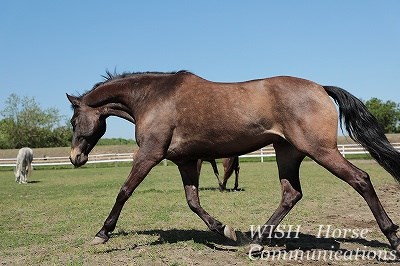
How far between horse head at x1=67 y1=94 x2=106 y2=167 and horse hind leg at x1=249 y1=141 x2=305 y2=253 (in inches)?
117

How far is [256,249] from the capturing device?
5.68m

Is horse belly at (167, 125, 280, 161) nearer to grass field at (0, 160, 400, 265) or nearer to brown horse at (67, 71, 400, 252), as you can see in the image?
brown horse at (67, 71, 400, 252)

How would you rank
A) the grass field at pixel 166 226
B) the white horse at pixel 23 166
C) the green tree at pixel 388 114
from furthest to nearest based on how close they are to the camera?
1. the green tree at pixel 388 114
2. the white horse at pixel 23 166
3. the grass field at pixel 166 226

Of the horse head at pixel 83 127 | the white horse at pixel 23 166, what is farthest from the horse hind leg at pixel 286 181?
the white horse at pixel 23 166

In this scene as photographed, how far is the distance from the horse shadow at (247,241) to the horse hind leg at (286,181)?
0.90ft

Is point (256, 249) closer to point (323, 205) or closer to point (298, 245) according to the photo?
point (298, 245)

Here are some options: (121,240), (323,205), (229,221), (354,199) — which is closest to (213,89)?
(121,240)

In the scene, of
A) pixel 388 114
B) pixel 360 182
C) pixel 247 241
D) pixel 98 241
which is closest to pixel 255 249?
pixel 247 241

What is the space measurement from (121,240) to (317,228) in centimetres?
340

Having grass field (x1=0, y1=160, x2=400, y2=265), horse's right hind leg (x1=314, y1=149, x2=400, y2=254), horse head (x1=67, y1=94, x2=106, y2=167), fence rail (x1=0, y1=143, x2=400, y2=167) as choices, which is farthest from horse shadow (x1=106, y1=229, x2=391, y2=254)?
fence rail (x1=0, y1=143, x2=400, y2=167)

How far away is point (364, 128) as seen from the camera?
5793 millimetres

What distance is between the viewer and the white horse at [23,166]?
2208 cm

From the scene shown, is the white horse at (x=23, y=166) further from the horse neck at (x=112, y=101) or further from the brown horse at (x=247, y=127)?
the brown horse at (x=247, y=127)

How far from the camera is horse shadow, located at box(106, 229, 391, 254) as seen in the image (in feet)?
19.6
